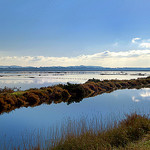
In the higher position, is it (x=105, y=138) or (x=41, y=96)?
(x=105, y=138)

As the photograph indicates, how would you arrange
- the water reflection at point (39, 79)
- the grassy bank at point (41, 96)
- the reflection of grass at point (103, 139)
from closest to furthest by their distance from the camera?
the reflection of grass at point (103, 139) < the grassy bank at point (41, 96) < the water reflection at point (39, 79)

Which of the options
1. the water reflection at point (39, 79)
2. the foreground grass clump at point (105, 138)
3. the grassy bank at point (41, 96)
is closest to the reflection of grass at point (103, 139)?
the foreground grass clump at point (105, 138)

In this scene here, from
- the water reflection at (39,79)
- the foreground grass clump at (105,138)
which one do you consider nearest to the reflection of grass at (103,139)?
the foreground grass clump at (105,138)

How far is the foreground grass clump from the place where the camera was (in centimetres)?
772

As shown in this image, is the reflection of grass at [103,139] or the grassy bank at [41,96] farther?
the grassy bank at [41,96]

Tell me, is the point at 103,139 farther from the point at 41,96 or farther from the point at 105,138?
the point at 41,96

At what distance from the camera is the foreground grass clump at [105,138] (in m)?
7.72

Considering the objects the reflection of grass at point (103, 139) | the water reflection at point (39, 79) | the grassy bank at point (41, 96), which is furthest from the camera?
the water reflection at point (39, 79)

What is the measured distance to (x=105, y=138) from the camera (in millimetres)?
8484

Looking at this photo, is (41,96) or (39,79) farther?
(39,79)

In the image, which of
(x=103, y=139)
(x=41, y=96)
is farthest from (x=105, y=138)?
(x=41, y=96)

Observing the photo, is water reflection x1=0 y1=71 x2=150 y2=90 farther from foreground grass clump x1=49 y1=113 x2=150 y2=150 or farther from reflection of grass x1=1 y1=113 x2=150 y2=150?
foreground grass clump x1=49 y1=113 x2=150 y2=150

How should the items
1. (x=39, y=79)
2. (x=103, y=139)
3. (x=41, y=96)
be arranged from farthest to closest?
(x=39, y=79) < (x=41, y=96) < (x=103, y=139)

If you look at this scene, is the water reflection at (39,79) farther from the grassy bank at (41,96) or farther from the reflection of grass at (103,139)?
the reflection of grass at (103,139)
